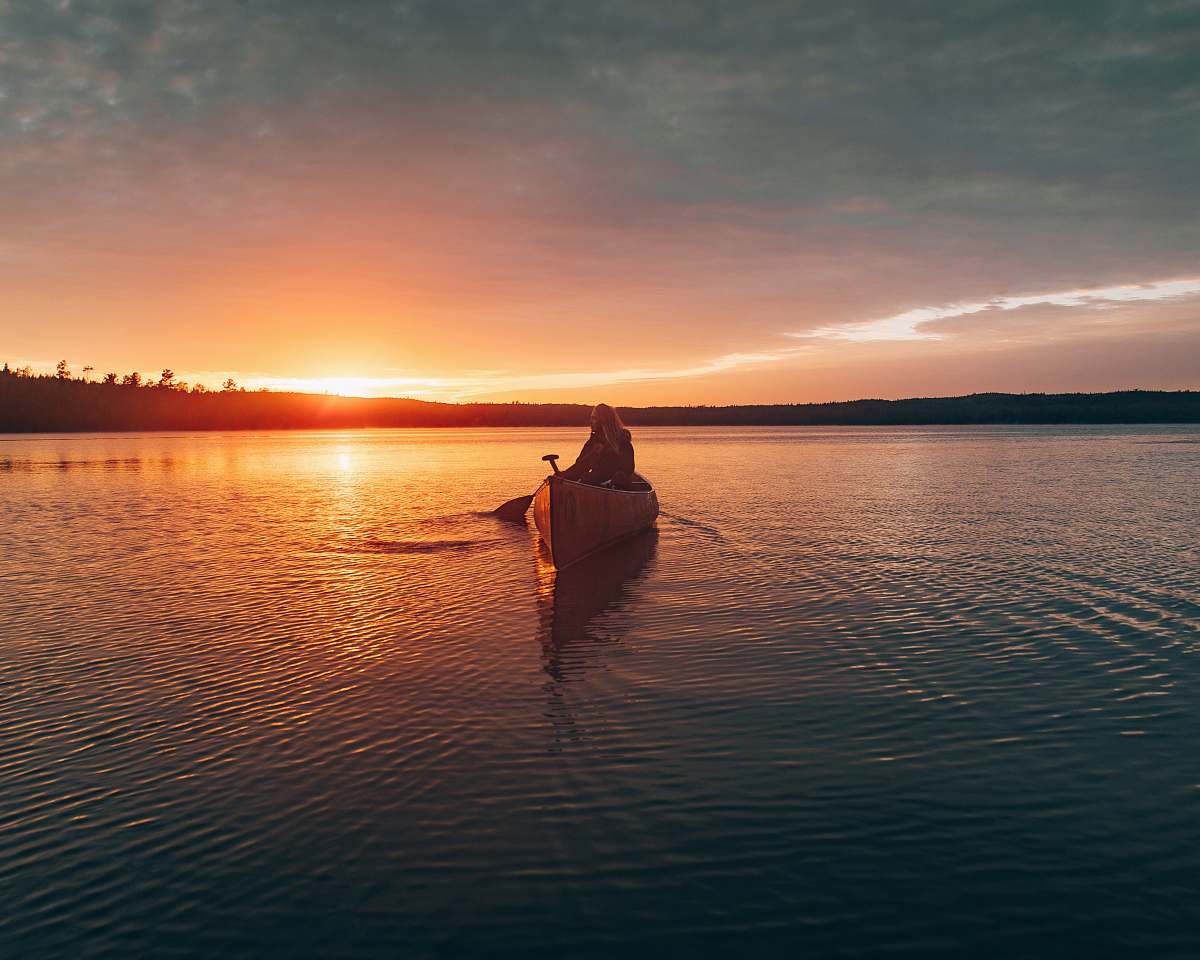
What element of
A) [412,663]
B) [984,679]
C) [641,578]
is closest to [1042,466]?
[641,578]

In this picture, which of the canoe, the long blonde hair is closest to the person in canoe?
the long blonde hair

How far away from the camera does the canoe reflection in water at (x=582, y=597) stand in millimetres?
11477

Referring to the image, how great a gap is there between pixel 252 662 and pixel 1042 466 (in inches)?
2289

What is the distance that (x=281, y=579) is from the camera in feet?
56.6

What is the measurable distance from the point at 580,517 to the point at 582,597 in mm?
4195

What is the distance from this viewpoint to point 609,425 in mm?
22938

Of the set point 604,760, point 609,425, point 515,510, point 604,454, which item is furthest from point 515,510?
point 604,760

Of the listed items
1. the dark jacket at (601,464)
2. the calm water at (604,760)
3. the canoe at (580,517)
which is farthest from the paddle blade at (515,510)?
the calm water at (604,760)

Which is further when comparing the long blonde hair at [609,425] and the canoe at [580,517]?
the long blonde hair at [609,425]

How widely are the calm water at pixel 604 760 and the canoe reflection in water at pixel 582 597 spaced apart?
151 millimetres

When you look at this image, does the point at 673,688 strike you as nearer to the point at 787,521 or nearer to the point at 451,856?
the point at 451,856

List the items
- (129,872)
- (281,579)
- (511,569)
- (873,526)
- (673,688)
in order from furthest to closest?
(873,526) → (511,569) → (281,579) → (673,688) → (129,872)

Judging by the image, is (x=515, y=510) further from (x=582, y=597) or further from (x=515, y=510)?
(x=582, y=597)

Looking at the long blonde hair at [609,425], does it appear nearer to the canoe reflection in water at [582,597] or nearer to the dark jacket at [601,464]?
the dark jacket at [601,464]
